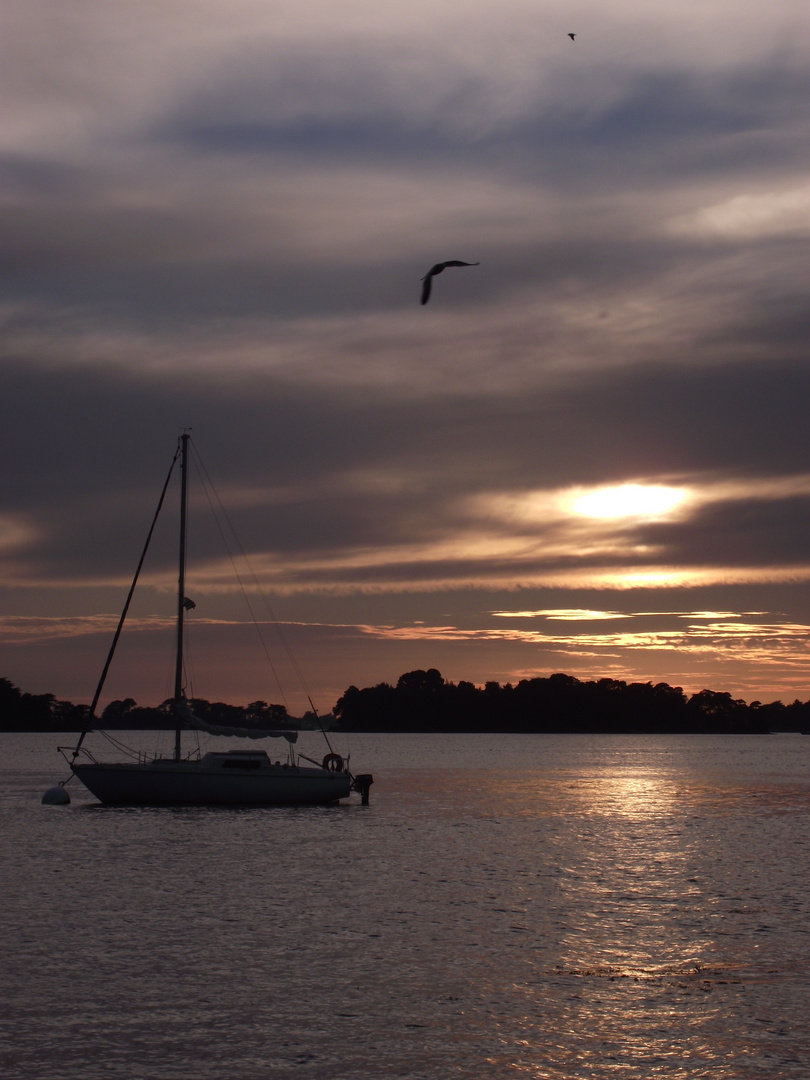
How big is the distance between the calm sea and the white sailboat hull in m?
2.74

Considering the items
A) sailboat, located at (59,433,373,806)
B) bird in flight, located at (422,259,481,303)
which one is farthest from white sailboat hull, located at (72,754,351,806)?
bird in flight, located at (422,259,481,303)

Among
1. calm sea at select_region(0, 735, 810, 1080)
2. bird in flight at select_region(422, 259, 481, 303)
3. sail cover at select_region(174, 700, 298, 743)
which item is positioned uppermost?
bird in flight at select_region(422, 259, 481, 303)

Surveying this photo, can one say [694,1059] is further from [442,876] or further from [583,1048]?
[442,876]

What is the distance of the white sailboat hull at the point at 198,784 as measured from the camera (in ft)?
208

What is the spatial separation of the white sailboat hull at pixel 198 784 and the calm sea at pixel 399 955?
274 cm

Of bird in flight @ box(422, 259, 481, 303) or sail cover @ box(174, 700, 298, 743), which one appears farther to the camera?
sail cover @ box(174, 700, 298, 743)

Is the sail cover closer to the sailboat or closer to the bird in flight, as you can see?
the sailboat

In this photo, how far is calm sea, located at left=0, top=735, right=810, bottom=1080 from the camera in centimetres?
2009

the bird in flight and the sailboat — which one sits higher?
the bird in flight

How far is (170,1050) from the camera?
20.1 metres

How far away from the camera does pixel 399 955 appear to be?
2858 cm

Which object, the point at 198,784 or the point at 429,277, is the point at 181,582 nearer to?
the point at 198,784

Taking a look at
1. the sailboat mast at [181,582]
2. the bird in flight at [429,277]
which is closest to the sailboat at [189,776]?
the sailboat mast at [181,582]

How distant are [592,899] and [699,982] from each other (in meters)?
13.3
